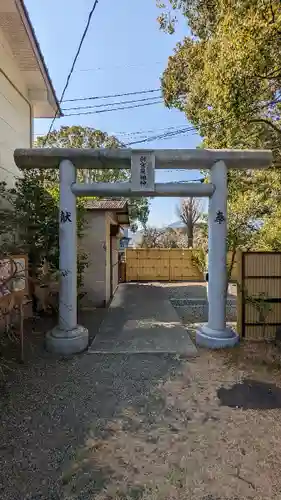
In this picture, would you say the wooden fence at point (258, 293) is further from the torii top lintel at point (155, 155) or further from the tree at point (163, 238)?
the tree at point (163, 238)

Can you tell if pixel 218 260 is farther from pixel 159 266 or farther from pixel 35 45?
pixel 159 266

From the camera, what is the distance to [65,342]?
493 cm

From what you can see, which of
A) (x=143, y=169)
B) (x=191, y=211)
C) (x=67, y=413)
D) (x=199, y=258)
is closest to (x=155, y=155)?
(x=143, y=169)

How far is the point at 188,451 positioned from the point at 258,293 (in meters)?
3.67

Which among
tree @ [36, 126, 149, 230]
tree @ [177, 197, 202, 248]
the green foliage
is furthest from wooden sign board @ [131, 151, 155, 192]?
tree @ [177, 197, 202, 248]

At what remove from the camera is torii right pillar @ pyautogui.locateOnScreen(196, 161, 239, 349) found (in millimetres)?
5262

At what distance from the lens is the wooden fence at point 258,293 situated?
5633 mm

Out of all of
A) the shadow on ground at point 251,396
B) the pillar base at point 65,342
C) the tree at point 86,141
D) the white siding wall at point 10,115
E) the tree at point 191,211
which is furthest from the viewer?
the tree at point 191,211

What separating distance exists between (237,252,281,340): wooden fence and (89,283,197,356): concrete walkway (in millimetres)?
1176

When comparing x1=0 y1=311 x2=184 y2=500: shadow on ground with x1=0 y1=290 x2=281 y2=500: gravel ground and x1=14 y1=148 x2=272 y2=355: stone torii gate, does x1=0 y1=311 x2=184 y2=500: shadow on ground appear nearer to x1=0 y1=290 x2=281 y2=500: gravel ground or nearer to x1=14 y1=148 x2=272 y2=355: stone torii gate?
x1=0 y1=290 x2=281 y2=500: gravel ground

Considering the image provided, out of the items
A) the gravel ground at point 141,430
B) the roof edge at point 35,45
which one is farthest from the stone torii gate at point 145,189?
the roof edge at point 35,45

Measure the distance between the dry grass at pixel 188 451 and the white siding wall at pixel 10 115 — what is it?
519cm

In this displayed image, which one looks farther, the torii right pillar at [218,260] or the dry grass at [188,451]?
the torii right pillar at [218,260]

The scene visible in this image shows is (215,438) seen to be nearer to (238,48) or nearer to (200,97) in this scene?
(238,48)
